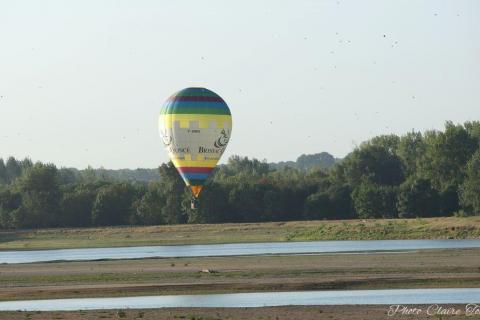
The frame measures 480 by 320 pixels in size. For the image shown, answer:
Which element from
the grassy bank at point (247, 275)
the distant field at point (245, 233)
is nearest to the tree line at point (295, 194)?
the distant field at point (245, 233)

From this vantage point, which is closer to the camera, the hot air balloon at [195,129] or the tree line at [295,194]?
the hot air balloon at [195,129]

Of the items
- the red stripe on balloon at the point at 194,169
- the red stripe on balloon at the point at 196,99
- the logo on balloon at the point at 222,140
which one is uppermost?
the red stripe on balloon at the point at 196,99

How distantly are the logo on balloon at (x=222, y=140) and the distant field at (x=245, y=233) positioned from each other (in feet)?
63.2

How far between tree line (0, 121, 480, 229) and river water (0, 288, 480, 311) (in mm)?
73969

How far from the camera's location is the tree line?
134750 mm

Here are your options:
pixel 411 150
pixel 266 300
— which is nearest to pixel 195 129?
pixel 266 300

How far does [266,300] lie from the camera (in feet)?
173

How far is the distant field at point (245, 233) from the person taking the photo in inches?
4235

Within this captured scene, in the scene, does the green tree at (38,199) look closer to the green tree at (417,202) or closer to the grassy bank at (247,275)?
the green tree at (417,202)

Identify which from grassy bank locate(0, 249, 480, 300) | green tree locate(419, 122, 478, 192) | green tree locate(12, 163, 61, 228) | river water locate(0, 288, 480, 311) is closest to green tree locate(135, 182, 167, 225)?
green tree locate(12, 163, 61, 228)

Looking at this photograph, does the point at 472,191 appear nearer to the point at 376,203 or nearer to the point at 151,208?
the point at 376,203

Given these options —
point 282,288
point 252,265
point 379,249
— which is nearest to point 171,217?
point 379,249

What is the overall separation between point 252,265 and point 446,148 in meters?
82.8

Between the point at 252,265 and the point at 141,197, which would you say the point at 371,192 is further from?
the point at 252,265
